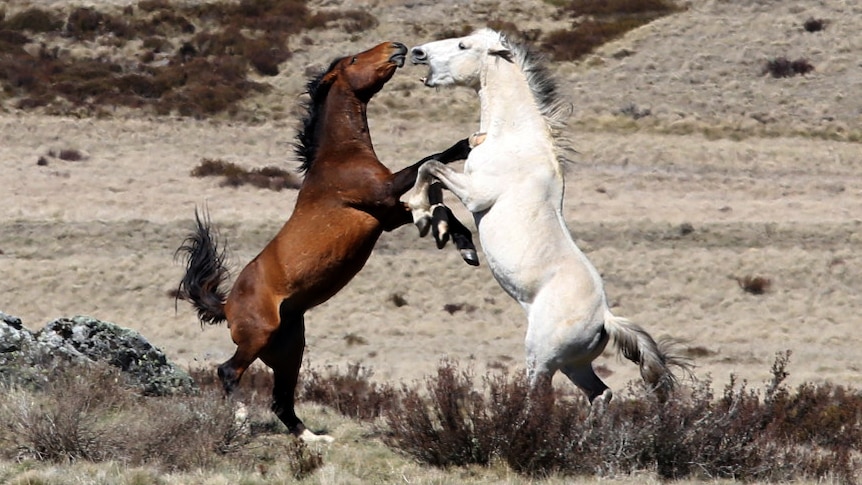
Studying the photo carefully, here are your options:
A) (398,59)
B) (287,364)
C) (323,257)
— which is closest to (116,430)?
(287,364)

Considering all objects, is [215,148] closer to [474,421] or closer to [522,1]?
[522,1]

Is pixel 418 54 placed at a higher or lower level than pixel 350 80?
higher

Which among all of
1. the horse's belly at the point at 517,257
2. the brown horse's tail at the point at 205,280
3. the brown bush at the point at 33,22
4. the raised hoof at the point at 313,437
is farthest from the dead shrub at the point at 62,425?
the brown bush at the point at 33,22

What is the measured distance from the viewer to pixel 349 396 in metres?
12.3

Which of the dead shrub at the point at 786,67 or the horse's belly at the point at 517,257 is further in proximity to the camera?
the dead shrub at the point at 786,67

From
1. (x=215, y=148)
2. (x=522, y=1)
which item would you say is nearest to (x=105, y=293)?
(x=215, y=148)

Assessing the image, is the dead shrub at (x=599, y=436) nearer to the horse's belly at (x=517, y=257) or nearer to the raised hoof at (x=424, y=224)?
the horse's belly at (x=517, y=257)

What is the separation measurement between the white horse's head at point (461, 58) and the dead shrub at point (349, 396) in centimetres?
317

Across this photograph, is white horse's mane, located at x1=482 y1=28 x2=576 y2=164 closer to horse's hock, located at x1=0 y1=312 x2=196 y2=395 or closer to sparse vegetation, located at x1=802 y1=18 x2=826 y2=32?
horse's hock, located at x1=0 y1=312 x2=196 y2=395

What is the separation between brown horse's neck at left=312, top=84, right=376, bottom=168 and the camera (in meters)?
9.25

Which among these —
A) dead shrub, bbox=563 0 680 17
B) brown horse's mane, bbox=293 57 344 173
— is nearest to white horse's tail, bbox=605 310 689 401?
brown horse's mane, bbox=293 57 344 173

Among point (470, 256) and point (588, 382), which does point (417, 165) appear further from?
point (588, 382)

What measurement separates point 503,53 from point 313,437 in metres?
2.95

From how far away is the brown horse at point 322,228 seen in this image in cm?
883
